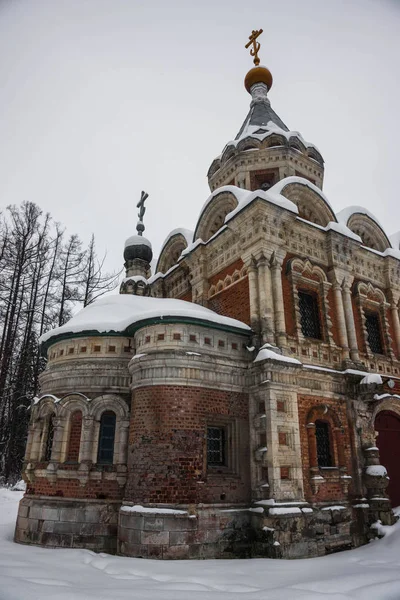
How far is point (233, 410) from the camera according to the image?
845cm

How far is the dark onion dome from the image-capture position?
14930 mm

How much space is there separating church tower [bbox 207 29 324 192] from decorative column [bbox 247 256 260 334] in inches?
163

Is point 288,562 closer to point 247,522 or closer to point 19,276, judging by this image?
point 247,522

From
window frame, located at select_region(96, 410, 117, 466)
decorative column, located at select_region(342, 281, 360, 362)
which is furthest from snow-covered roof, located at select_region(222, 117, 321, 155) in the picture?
window frame, located at select_region(96, 410, 117, 466)

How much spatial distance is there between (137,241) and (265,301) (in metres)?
7.25

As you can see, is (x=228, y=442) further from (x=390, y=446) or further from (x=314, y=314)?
(x=390, y=446)

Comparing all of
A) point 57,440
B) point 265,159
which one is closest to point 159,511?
point 57,440

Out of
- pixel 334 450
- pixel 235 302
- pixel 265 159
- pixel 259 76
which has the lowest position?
pixel 334 450

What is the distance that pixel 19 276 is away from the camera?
17859 mm

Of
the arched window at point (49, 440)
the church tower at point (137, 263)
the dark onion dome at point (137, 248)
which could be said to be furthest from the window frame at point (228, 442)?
the dark onion dome at point (137, 248)

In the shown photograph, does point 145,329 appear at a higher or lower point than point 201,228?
lower

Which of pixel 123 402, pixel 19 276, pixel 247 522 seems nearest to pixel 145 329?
pixel 123 402

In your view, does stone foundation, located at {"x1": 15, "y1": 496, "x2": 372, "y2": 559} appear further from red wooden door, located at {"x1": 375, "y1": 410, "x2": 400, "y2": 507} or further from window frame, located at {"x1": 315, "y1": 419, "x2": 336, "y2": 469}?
red wooden door, located at {"x1": 375, "y1": 410, "x2": 400, "y2": 507}

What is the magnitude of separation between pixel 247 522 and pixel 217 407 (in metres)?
2.17
